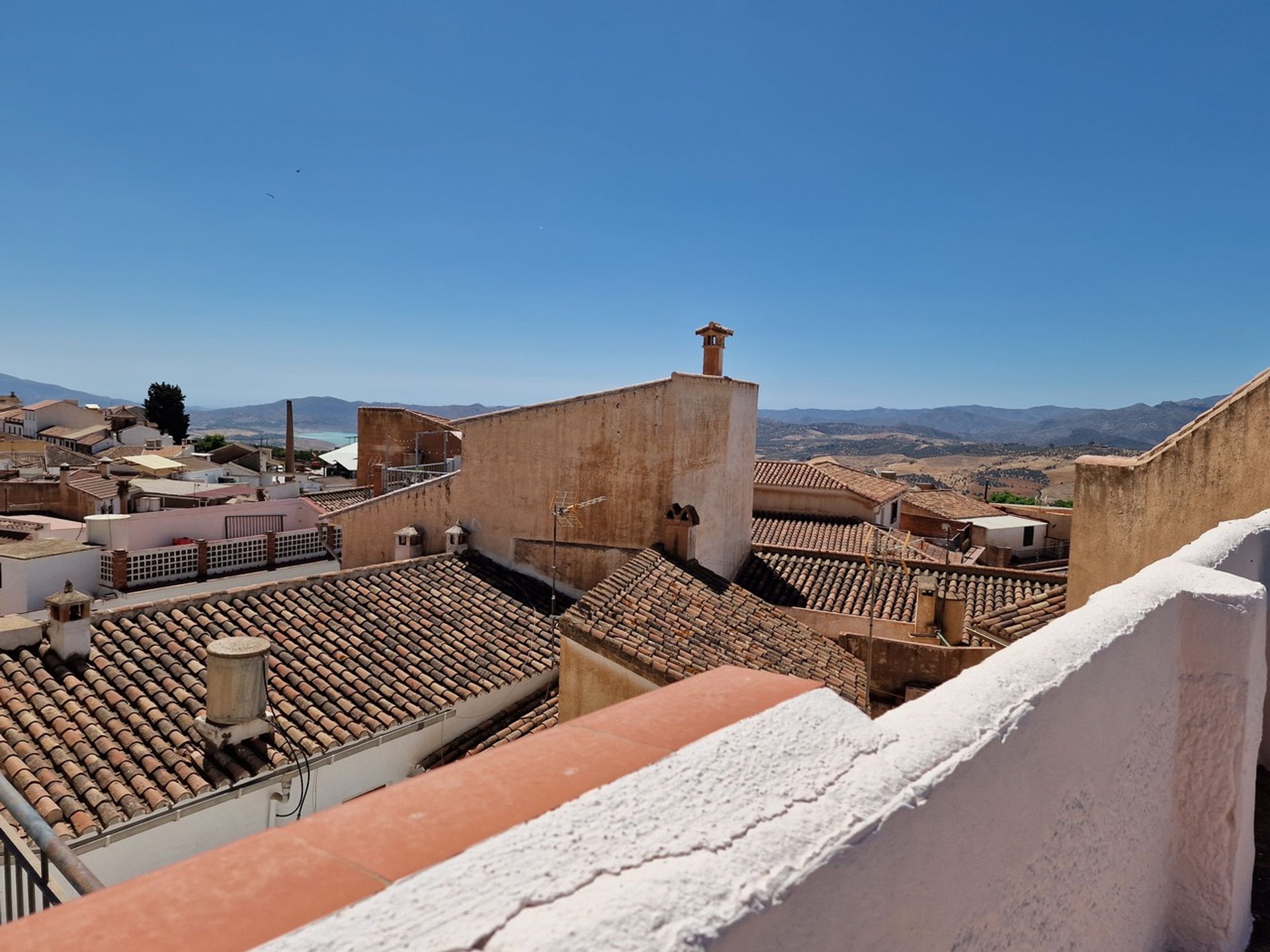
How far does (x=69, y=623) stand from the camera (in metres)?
8.54

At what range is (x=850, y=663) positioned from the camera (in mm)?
11562

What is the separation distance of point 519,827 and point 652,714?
0.84 m

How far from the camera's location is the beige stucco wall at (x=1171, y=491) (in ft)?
17.9

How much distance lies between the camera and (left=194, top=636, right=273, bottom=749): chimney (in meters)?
7.95

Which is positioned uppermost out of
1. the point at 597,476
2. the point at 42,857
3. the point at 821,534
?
the point at 597,476

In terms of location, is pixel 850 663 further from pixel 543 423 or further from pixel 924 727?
pixel 924 727

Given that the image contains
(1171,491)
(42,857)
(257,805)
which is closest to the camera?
(42,857)

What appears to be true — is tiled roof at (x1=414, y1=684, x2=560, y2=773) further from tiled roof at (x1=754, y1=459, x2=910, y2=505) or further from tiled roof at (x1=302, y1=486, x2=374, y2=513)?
tiled roof at (x1=754, y1=459, x2=910, y2=505)

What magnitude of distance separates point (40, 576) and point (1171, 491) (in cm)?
2037

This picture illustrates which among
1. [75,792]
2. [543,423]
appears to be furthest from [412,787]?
[543,423]

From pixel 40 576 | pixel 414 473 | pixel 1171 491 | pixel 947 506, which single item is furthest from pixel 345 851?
pixel 947 506

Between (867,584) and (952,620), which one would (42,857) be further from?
(867,584)

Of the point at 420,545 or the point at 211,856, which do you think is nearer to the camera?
the point at 211,856

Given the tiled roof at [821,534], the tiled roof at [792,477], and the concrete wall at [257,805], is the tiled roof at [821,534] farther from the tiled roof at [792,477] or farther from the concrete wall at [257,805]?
the concrete wall at [257,805]
